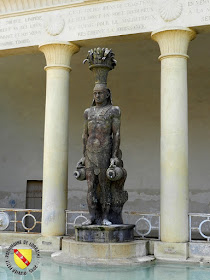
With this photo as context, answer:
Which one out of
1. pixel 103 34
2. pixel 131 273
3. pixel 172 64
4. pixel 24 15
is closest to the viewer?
pixel 131 273

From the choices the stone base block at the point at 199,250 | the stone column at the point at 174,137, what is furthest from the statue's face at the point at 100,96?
the stone base block at the point at 199,250

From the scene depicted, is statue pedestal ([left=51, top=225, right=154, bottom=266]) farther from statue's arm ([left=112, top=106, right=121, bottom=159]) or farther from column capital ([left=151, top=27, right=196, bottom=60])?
column capital ([left=151, top=27, right=196, bottom=60])

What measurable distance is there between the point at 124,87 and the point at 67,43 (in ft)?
15.6

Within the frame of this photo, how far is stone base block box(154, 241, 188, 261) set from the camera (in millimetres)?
8609

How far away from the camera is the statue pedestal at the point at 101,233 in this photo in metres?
8.23

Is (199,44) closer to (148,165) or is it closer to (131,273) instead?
(148,165)

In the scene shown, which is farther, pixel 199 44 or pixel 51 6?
pixel 199 44

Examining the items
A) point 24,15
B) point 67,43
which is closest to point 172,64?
point 67,43

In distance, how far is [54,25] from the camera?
33.8 feet

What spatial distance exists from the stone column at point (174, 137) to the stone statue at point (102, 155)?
1.00 m

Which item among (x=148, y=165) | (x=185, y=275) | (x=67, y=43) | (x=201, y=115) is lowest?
(x=185, y=275)

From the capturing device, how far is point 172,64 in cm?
918

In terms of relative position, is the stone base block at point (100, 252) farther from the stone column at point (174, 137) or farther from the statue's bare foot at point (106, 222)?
the stone column at point (174, 137)
